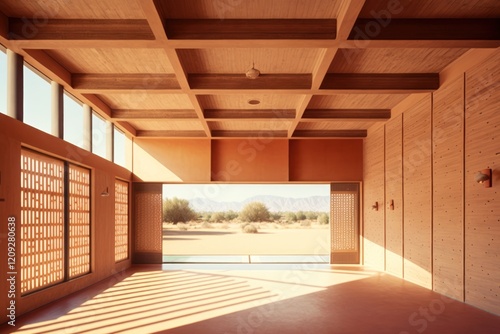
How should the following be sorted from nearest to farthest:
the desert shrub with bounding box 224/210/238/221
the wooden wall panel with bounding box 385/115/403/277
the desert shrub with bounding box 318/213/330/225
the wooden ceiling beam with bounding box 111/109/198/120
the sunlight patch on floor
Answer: the sunlight patch on floor, the wooden wall panel with bounding box 385/115/403/277, the wooden ceiling beam with bounding box 111/109/198/120, the desert shrub with bounding box 318/213/330/225, the desert shrub with bounding box 224/210/238/221

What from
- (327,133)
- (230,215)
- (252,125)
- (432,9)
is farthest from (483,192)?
(230,215)

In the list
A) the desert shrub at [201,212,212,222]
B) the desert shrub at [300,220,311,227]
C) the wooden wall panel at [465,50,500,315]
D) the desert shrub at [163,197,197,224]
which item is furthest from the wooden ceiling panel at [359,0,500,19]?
the desert shrub at [201,212,212,222]

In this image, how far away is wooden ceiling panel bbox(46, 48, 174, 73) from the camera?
545 cm

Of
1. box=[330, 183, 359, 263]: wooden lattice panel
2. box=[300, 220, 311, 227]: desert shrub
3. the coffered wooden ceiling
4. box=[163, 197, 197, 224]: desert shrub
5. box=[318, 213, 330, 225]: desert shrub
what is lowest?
box=[300, 220, 311, 227]: desert shrub

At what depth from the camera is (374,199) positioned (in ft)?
31.9

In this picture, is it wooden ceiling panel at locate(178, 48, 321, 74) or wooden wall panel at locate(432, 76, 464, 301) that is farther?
wooden wall panel at locate(432, 76, 464, 301)

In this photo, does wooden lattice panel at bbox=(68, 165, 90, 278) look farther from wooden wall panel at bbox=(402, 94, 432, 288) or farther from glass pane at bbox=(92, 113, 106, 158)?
wooden wall panel at bbox=(402, 94, 432, 288)

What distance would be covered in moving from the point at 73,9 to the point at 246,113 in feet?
14.9

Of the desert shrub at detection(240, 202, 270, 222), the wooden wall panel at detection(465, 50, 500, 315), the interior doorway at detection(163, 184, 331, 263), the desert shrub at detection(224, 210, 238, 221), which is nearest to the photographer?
the wooden wall panel at detection(465, 50, 500, 315)

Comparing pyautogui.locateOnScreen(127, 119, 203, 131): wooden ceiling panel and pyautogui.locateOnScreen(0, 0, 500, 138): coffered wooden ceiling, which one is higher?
pyautogui.locateOnScreen(0, 0, 500, 138): coffered wooden ceiling

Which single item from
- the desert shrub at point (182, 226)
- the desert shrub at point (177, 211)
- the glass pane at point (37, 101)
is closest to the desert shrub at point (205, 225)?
the desert shrub at point (177, 211)

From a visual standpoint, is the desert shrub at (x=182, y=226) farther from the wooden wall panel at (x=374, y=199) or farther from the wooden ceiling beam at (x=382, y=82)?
the wooden ceiling beam at (x=382, y=82)

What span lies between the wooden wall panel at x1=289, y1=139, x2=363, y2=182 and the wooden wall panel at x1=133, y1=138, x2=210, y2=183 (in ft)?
8.06

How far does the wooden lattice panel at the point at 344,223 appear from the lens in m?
10.6
